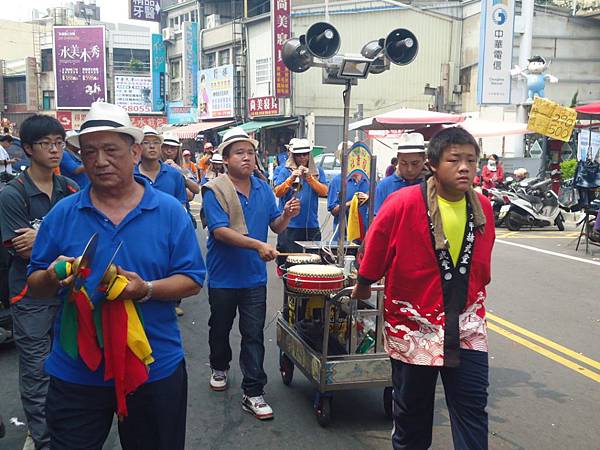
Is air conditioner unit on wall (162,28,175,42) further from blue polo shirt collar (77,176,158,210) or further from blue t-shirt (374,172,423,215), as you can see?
blue polo shirt collar (77,176,158,210)

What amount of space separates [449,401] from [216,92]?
3460cm

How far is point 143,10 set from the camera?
46781mm

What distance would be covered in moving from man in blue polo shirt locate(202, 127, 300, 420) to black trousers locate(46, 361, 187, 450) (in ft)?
5.59

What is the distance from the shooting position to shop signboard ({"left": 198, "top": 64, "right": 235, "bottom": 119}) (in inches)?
1358

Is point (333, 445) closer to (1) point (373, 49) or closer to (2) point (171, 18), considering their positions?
(1) point (373, 49)

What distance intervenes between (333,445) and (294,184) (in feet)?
10.2

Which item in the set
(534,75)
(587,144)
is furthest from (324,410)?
(534,75)

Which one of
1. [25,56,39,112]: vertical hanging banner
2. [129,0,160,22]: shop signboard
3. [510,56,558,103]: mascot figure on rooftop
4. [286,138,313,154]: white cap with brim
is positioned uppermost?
[129,0,160,22]: shop signboard

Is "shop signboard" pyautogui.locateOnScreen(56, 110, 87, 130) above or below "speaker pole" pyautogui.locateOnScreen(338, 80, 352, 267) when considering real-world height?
above

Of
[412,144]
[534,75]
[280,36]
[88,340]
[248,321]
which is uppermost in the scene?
[280,36]

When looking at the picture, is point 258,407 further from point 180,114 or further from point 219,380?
point 180,114

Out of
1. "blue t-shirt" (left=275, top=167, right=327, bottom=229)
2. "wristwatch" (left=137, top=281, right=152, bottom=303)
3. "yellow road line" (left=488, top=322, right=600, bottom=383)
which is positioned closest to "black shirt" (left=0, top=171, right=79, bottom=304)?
"wristwatch" (left=137, top=281, right=152, bottom=303)

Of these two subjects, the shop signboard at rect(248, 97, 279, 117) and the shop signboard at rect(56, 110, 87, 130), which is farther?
the shop signboard at rect(56, 110, 87, 130)

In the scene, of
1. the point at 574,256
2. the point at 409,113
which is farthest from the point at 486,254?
the point at 409,113
